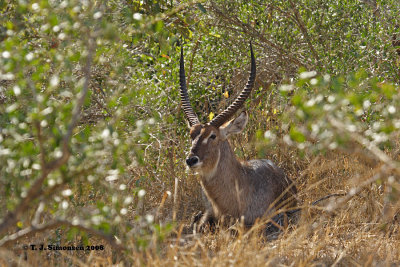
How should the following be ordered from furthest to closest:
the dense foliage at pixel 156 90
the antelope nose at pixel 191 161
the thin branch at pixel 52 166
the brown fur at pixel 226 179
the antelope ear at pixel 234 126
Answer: the antelope ear at pixel 234 126 → the brown fur at pixel 226 179 → the antelope nose at pixel 191 161 → the dense foliage at pixel 156 90 → the thin branch at pixel 52 166

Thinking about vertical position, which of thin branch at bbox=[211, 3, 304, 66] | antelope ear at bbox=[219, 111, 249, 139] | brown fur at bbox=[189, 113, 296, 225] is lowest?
brown fur at bbox=[189, 113, 296, 225]

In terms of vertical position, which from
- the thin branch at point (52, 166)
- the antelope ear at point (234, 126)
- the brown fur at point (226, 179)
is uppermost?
the thin branch at point (52, 166)

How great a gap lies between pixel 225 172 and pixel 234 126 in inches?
19.2

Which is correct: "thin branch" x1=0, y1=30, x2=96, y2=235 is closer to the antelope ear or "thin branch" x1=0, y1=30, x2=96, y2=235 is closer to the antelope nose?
the antelope nose

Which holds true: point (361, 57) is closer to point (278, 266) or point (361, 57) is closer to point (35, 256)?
point (278, 266)

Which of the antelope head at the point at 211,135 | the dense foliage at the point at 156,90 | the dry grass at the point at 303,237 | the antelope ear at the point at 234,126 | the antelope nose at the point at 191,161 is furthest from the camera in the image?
the antelope ear at the point at 234,126

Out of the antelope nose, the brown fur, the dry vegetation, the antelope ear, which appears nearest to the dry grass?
the dry vegetation

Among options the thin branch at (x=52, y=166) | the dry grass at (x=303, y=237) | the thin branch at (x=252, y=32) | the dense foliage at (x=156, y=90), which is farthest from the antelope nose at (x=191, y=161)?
the thin branch at (x=252, y=32)

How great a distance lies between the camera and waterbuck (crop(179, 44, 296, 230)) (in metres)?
5.36

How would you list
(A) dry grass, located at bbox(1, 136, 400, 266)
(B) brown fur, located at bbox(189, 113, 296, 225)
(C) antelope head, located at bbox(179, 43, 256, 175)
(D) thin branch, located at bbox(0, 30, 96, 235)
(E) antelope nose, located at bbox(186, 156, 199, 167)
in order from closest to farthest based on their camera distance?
(D) thin branch, located at bbox(0, 30, 96, 235)
(A) dry grass, located at bbox(1, 136, 400, 266)
(E) antelope nose, located at bbox(186, 156, 199, 167)
(C) antelope head, located at bbox(179, 43, 256, 175)
(B) brown fur, located at bbox(189, 113, 296, 225)

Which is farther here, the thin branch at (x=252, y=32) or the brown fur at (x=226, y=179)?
the thin branch at (x=252, y=32)

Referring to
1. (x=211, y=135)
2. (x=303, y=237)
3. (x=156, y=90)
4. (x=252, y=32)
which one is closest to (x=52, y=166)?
(x=303, y=237)

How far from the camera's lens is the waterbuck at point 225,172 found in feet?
17.6

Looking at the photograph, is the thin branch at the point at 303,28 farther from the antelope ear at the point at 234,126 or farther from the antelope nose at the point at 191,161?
the antelope nose at the point at 191,161
